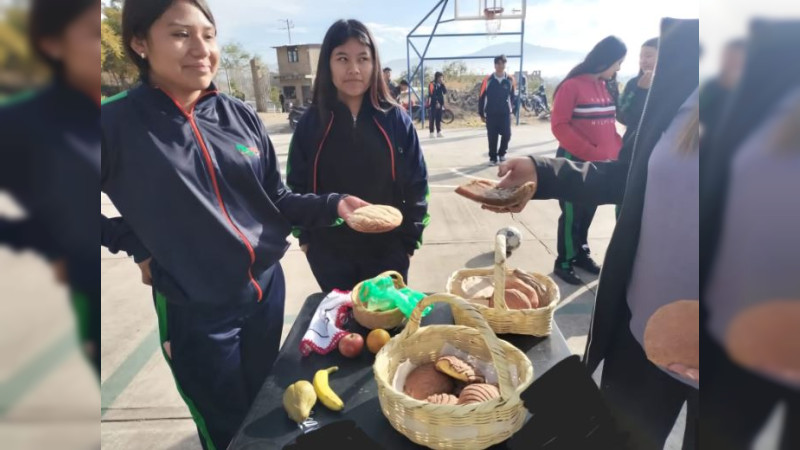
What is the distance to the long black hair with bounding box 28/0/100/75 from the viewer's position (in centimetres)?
24

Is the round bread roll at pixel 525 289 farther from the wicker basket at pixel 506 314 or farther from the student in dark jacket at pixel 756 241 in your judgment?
the student in dark jacket at pixel 756 241

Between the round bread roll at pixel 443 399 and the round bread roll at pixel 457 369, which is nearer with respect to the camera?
the round bread roll at pixel 443 399

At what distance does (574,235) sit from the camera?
335cm

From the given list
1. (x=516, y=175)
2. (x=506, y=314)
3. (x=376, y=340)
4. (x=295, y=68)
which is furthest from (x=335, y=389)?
(x=295, y=68)

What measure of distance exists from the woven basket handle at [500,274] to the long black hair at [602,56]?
7.13 ft

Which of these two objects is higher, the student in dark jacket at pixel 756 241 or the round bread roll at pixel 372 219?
Answer: the student in dark jacket at pixel 756 241

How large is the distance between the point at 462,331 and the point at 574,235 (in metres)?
2.32

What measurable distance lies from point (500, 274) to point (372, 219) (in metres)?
0.48

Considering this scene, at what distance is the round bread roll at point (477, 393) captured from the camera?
3.52 feet

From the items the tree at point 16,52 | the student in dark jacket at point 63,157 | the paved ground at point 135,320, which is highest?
the tree at point 16,52

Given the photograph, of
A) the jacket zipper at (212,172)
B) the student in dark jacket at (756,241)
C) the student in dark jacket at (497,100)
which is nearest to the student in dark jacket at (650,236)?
the student in dark jacket at (756,241)

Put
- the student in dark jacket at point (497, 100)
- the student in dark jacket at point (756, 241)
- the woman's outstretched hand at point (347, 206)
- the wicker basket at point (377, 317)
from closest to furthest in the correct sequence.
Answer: the student in dark jacket at point (756, 241), the wicker basket at point (377, 317), the woman's outstretched hand at point (347, 206), the student in dark jacket at point (497, 100)

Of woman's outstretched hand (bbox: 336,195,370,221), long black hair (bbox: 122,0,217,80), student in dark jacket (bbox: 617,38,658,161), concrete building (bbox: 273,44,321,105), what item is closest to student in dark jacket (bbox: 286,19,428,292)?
woman's outstretched hand (bbox: 336,195,370,221)

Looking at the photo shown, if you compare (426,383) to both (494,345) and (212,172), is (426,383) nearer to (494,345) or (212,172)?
(494,345)
